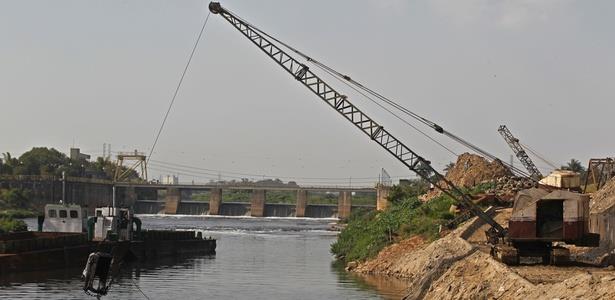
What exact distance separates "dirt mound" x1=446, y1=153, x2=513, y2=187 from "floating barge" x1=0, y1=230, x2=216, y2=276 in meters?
26.1

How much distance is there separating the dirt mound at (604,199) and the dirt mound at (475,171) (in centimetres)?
3422

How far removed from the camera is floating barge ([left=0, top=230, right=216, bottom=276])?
61.9 metres

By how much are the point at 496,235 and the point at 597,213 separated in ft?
18.1

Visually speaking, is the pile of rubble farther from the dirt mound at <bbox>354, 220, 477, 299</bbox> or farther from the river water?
the dirt mound at <bbox>354, 220, 477, 299</bbox>

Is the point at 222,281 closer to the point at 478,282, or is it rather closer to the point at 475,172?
the point at 478,282

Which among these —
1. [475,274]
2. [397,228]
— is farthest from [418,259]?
[475,274]

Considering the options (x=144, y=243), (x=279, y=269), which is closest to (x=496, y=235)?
(x=279, y=269)

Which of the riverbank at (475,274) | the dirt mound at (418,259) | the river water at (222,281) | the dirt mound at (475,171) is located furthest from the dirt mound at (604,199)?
the dirt mound at (475,171)

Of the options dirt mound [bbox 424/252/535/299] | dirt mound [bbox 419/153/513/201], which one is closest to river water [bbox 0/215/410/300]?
dirt mound [bbox 424/252/535/299]

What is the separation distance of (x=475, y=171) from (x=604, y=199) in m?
41.0

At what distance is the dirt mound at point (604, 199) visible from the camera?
52.1 metres

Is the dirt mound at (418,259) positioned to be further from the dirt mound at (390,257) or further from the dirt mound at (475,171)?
the dirt mound at (475,171)

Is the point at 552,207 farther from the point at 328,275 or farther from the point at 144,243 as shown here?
the point at 144,243

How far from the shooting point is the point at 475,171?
314 feet
